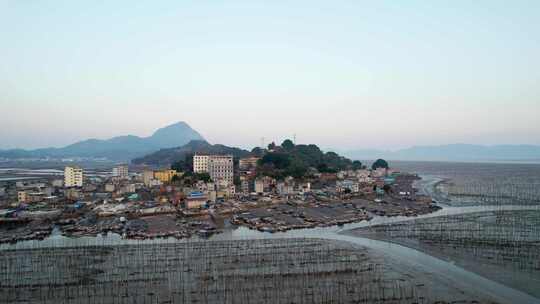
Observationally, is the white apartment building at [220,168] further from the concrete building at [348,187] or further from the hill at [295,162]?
the concrete building at [348,187]

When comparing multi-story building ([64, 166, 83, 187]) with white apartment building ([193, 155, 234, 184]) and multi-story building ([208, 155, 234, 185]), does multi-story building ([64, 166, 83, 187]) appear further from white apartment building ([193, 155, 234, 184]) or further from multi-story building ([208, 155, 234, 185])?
multi-story building ([208, 155, 234, 185])

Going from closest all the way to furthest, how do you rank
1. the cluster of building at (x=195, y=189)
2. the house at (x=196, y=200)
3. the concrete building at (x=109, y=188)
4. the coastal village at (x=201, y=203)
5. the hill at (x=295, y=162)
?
the coastal village at (x=201, y=203), the house at (x=196, y=200), the cluster of building at (x=195, y=189), the concrete building at (x=109, y=188), the hill at (x=295, y=162)

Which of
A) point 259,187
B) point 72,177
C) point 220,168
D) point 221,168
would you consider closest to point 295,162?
point 221,168

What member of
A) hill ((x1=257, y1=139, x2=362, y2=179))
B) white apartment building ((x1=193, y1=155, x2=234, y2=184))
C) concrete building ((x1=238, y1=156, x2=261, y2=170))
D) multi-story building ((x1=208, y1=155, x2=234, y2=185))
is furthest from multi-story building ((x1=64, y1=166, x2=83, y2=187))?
hill ((x1=257, y1=139, x2=362, y2=179))

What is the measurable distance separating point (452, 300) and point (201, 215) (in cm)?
1718

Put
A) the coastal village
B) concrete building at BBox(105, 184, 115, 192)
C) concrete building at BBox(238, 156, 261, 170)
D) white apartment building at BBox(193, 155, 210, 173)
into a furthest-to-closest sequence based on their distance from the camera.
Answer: concrete building at BBox(238, 156, 261, 170) < white apartment building at BBox(193, 155, 210, 173) < concrete building at BBox(105, 184, 115, 192) < the coastal village

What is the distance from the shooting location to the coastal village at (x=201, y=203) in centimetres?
2169

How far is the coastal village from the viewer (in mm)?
21688

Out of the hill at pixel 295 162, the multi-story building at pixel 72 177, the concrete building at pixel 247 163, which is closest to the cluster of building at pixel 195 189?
the multi-story building at pixel 72 177

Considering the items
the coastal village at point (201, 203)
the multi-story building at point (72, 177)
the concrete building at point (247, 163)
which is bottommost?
the coastal village at point (201, 203)

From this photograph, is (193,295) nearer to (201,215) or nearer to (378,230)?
(378,230)

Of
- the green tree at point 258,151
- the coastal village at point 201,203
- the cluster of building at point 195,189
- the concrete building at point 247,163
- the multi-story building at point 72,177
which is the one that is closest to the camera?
the coastal village at point 201,203

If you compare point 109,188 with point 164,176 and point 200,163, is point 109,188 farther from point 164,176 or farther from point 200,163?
point 200,163

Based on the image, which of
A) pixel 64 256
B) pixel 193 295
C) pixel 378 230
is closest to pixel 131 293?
pixel 193 295
